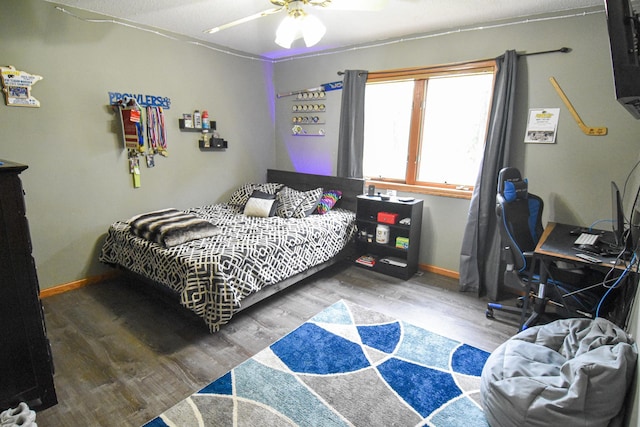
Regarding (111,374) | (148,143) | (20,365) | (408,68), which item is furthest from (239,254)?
(408,68)

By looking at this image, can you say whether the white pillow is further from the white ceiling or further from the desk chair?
the desk chair

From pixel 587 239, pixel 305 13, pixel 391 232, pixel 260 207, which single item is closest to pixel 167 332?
pixel 260 207

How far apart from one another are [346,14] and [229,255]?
2.22m

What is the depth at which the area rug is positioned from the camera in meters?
1.69

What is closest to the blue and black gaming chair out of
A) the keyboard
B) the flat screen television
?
the keyboard

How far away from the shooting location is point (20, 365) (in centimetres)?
163

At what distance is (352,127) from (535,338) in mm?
2698

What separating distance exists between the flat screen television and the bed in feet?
7.48

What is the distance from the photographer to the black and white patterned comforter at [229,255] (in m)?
2.28

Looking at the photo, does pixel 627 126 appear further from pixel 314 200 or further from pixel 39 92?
pixel 39 92

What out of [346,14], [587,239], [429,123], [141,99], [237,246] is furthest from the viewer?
[429,123]

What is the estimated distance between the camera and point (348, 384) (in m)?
1.92

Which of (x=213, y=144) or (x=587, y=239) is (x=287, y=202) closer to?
(x=213, y=144)

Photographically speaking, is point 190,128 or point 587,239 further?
point 190,128
